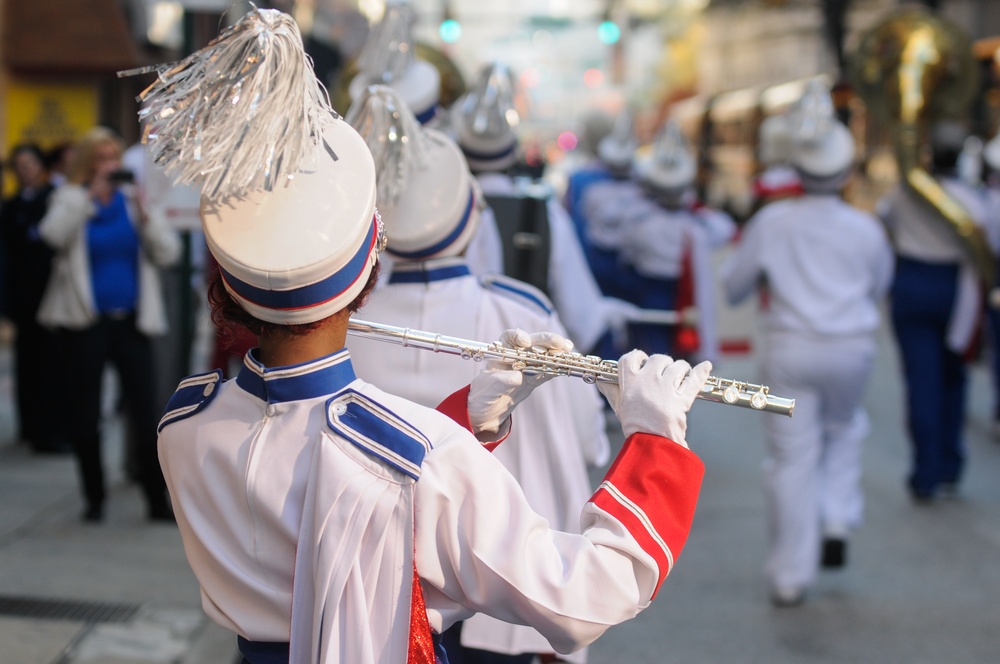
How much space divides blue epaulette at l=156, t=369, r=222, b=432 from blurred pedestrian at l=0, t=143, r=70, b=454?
5884 mm

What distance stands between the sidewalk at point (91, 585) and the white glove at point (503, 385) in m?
2.68

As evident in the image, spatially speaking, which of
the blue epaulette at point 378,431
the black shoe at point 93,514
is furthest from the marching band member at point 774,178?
the blue epaulette at point 378,431

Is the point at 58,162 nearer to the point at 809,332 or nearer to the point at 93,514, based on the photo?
the point at 93,514

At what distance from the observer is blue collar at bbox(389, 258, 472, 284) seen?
334 centimetres

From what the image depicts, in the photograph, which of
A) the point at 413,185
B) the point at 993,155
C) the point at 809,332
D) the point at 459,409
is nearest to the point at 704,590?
the point at 809,332

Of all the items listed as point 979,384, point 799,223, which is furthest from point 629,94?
point 799,223

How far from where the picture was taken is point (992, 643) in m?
5.00

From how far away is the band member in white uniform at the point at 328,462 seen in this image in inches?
71.2

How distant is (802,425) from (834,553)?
0.85 metres

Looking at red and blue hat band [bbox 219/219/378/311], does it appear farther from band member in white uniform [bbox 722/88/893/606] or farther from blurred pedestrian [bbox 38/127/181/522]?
blurred pedestrian [bbox 38/127/181/522]

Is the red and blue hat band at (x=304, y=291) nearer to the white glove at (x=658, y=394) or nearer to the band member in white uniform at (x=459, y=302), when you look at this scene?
the white glove at (x=658, y=394)

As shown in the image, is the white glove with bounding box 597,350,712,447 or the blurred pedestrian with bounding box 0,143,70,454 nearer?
the white glove with bounding box 597,350,712,447

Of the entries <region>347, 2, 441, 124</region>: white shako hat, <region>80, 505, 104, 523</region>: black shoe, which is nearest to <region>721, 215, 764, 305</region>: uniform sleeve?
<region>347, 2, 441, 124</region>: white shako hat

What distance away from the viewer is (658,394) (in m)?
1.94
